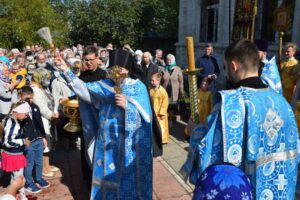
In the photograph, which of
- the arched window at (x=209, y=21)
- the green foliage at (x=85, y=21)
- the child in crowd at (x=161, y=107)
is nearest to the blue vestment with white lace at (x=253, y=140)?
the child in crowd at (x=161, y=107)

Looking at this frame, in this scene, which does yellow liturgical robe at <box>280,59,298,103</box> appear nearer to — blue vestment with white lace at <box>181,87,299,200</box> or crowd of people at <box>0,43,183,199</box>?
crowd of people at <box>0,43,183,199</box>

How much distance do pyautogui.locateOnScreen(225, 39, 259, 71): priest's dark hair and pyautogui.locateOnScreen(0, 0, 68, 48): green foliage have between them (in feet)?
63.2

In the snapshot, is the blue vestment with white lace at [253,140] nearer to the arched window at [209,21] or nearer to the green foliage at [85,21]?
the arched window at [209,21]

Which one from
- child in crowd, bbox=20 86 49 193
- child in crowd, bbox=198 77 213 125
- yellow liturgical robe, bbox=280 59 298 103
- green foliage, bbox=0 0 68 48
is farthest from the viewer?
green foliage, bbox=0 0 68 48

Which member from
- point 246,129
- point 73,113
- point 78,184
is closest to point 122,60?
point 73,113

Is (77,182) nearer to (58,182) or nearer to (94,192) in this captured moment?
(58,182)

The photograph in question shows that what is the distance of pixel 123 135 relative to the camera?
3.34 meters

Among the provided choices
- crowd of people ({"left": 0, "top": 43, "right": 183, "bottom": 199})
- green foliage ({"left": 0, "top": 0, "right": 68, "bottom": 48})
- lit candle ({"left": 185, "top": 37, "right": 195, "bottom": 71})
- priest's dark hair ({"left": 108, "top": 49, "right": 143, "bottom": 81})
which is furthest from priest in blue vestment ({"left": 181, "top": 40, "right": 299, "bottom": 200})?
green foliage ({"left": 0, "top": 0, "right": 68, "bottom": 48})

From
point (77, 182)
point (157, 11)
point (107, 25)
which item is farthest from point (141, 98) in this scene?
point (157, 11)

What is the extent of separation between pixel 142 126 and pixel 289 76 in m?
4.71

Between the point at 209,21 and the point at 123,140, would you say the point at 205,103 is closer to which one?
the point at 123,140

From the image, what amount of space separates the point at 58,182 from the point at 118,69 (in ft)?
7.60

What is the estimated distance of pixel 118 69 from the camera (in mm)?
3145

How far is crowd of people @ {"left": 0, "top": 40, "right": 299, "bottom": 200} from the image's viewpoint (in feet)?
6.22
